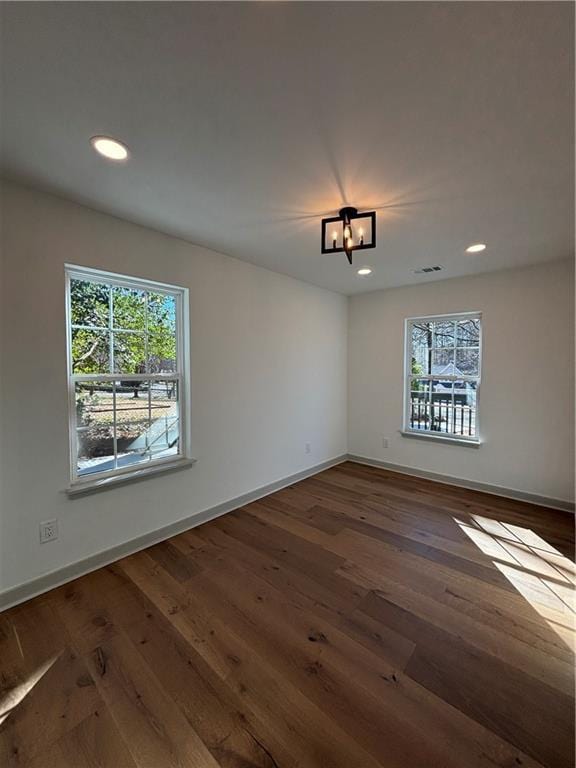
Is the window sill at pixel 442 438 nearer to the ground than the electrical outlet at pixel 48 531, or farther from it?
farther from it

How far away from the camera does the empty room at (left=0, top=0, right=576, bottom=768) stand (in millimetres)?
1140

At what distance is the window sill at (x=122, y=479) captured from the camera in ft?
6.99

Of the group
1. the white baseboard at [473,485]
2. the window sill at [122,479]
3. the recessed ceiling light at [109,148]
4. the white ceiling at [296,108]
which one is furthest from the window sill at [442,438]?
the recessed ceiling light at [109,148]

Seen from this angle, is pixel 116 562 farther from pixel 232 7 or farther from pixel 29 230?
pixel 232 7

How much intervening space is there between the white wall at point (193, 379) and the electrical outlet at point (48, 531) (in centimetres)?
3

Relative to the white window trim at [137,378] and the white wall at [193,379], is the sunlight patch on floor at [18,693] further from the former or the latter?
the white window trim at [137,378]

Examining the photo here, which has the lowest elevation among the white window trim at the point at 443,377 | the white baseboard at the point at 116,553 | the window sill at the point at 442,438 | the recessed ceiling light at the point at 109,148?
the white baseboard at the point at 116,553

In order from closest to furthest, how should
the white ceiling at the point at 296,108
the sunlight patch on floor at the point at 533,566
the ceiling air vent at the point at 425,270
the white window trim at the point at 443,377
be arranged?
the white ceiling at the point at 296,108, the sunlight patch on floor at the point at 533,566, the ceiling air vent at the point at 425,270, the white window trim at the point at 443,377

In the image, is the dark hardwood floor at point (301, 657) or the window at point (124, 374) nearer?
the dark hardwood floor at point (301, 657)

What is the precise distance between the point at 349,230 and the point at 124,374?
1.96 m

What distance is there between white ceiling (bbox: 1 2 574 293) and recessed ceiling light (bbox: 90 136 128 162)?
0.13 ft

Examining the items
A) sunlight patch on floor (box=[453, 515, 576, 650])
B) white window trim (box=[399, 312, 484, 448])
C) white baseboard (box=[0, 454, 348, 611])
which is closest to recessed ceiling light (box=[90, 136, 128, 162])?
white baseboard (box=[0, 454, 348, 611])

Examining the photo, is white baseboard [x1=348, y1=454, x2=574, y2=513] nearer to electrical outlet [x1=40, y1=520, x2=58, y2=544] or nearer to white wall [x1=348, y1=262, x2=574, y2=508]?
white wall [x1=348, y1=262, x2=574, y2=508]

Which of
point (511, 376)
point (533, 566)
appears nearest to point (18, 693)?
point (533, 566)
